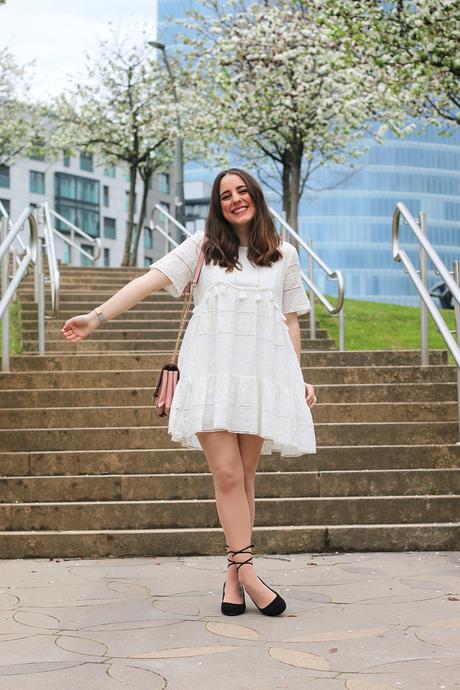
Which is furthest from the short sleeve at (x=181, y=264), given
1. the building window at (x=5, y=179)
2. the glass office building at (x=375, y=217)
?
the glass office building at (x=375, y=217)

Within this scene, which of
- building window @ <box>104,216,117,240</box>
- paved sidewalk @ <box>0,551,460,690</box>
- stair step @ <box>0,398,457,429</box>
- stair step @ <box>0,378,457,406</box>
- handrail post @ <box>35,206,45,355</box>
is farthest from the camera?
building window @ <box>104,216,117,240</box>

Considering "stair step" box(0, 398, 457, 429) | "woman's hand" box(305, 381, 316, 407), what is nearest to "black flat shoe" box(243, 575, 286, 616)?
"woman's hand" box(305, 381, 316, 407)

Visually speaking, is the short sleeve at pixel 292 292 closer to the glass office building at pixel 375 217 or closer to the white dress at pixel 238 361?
the white dress at pixel 238 361

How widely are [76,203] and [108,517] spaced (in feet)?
210

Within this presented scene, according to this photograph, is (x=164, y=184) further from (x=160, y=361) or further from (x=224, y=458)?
(x=224, y=458)

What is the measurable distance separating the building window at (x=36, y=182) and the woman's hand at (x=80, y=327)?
2491 inches

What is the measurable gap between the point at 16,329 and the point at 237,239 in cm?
737

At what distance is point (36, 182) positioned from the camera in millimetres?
65938

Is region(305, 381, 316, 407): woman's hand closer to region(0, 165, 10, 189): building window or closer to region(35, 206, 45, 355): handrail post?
region(35, 206, 45, 355): handrail post

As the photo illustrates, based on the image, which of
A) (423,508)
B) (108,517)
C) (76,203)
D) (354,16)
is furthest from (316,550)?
(76,203)

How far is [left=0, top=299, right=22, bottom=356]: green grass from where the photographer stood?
33.2 ft

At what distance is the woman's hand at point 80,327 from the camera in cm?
407

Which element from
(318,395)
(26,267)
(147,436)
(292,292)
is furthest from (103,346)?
(292,292)

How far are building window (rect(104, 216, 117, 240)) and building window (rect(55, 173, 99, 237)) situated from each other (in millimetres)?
1093
